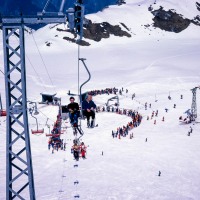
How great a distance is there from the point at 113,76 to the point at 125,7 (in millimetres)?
67903

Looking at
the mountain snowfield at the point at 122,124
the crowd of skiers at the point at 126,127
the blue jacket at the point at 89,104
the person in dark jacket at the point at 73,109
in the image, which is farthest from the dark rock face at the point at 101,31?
the person in dark jacket at the point at 73,109

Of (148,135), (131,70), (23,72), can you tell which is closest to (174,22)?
(131,70)

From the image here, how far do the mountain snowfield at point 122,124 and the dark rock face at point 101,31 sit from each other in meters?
3.93

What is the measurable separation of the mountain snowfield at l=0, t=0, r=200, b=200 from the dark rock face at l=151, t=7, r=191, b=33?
62.6ft

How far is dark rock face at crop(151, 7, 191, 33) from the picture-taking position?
10300cm

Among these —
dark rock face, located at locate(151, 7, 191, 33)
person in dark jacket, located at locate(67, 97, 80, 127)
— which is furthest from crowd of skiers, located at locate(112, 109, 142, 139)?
dark rock face, located at locate(151, 7, 191, 33)

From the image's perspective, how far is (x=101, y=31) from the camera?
90562 mm

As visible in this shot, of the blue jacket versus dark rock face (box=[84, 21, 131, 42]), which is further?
dark rock face (box=[84, 21, 131, 42])

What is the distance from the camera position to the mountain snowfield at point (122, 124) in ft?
50.0

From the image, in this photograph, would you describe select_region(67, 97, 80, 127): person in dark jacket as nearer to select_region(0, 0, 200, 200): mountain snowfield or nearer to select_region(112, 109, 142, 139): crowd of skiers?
select_region(0, 0, 200, 200): mountain snowfield

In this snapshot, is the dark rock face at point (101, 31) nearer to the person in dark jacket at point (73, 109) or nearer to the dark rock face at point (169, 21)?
the dark rock face at point (169, 21)

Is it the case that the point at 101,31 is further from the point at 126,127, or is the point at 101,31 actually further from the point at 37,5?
the point at 126,127

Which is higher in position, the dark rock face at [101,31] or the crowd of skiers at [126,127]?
the dark rock face at [101,31]

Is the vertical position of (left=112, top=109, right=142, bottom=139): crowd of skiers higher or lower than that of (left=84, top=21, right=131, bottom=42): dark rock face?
lower
